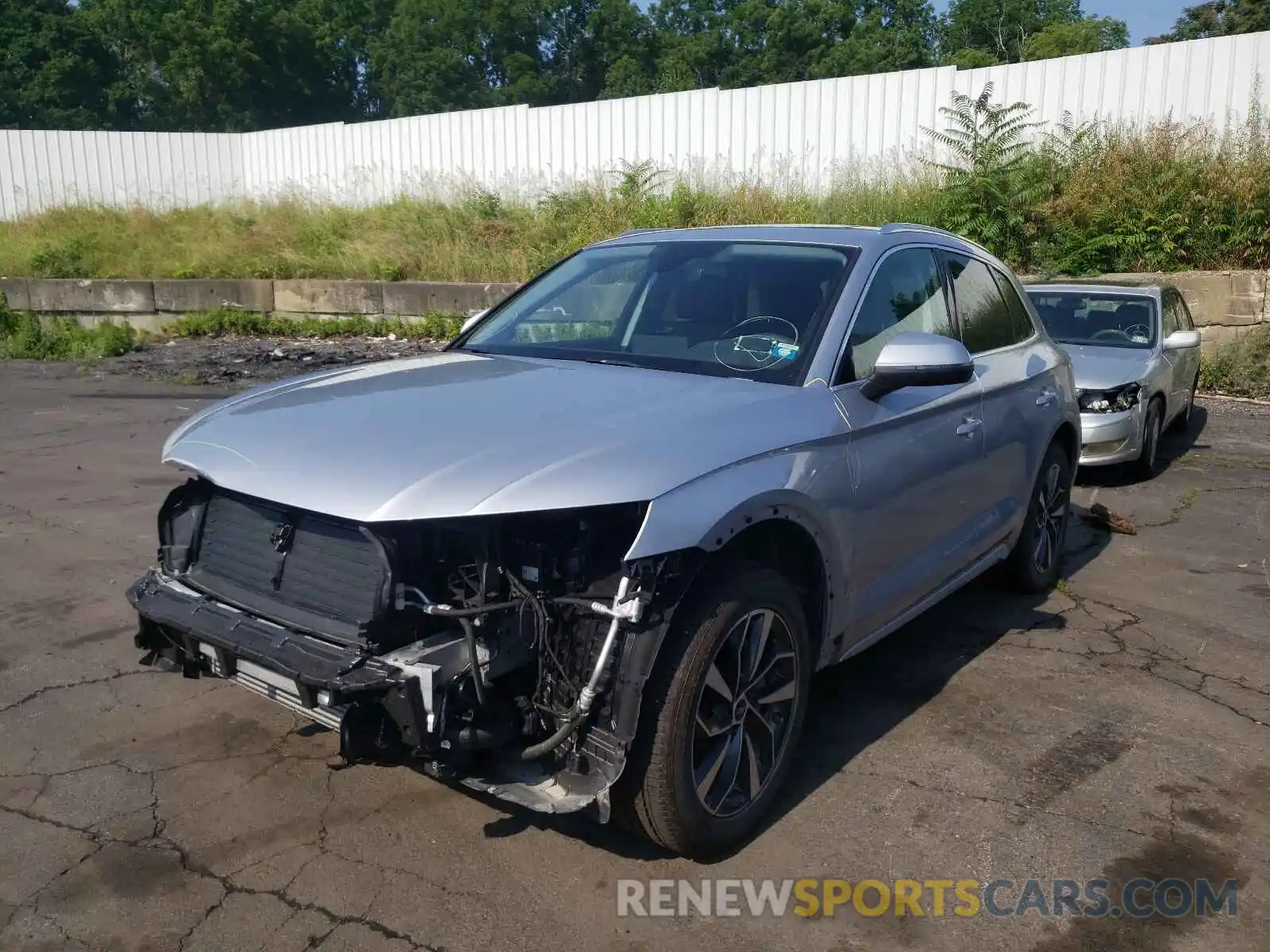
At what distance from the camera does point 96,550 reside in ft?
20.1

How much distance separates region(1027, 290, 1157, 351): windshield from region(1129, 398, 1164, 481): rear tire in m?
0.70

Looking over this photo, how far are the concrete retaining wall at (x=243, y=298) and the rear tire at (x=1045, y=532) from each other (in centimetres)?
1057

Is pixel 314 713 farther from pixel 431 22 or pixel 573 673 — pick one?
pixel 431 22

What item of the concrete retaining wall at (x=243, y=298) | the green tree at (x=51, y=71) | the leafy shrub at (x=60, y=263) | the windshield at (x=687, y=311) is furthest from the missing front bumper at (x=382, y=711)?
the green tree at (x=51, y=71)

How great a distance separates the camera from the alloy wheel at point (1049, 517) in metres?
5.59

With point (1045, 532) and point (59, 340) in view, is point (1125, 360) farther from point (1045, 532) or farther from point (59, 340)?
point (59, 340)

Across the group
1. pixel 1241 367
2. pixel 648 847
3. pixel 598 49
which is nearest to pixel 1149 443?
pixel 1241 367

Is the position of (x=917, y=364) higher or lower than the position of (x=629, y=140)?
lower

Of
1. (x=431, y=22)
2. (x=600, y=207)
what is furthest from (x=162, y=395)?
(x=431, y=22)

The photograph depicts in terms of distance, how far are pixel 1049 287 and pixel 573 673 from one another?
27.2ft

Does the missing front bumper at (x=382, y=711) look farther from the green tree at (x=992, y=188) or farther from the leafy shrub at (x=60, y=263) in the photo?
the leafy shrub at (x=60, y=263)

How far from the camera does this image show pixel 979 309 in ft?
16.8

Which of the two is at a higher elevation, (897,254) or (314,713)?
(897,254)
